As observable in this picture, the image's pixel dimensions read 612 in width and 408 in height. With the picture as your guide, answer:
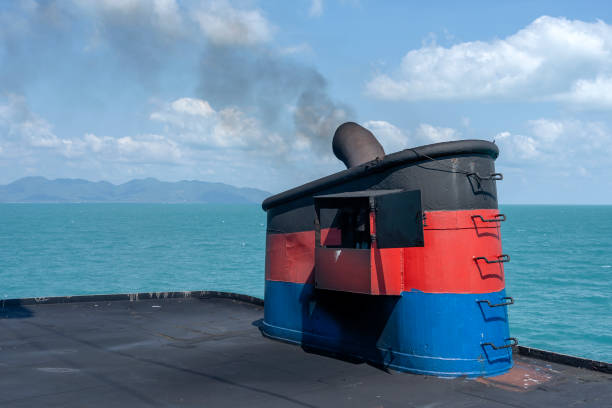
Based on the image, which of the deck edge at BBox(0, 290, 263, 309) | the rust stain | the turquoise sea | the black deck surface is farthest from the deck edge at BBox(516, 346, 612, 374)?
the turquoise sea

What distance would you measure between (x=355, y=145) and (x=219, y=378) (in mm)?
5613

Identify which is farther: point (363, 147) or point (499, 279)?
point (363, 147)

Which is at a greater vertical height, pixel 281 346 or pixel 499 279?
pixel 499 279

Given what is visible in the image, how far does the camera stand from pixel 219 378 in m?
9.41

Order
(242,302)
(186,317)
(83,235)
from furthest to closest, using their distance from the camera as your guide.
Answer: (83,235) < (242,302) < (186,317)

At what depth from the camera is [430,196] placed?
9.65 meters

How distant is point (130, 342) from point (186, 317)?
3400mm

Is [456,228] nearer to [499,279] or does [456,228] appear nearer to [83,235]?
[499,279]

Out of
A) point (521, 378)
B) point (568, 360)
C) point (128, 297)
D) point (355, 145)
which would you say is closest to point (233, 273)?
point (128, 297)

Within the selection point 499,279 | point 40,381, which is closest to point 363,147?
point 499,279

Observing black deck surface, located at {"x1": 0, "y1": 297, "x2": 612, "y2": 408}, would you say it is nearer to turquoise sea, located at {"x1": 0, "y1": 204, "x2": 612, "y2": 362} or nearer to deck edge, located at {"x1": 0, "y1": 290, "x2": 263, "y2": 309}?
deck edge, located at {"x1": 0, "y1": 290, "x2": 263, "y2": 309}

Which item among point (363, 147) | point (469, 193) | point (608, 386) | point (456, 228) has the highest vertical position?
point (363, 147)

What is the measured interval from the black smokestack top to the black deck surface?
417 centimetres

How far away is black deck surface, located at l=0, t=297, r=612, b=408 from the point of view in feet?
26.9
